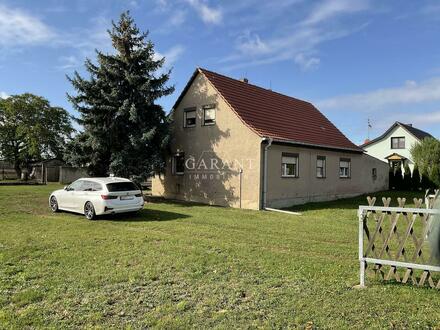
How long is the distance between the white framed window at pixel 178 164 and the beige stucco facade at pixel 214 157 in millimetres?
240

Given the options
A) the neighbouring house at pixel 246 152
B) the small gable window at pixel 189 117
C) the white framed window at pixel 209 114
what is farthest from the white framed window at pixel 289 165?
the small gable window at pixel 189 117

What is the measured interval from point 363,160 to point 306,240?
19.5 m

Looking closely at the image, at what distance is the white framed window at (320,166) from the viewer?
2278 cm

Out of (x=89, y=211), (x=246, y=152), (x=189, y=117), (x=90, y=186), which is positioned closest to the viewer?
(x=89, y=211)

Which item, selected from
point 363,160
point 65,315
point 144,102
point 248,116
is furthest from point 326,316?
point 363,160

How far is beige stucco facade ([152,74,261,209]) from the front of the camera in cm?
1936

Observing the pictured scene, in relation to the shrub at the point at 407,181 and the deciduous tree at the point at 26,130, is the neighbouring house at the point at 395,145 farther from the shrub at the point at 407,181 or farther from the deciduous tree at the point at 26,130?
the deciduous tree at the point at 26,130

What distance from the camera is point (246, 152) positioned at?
766 inches

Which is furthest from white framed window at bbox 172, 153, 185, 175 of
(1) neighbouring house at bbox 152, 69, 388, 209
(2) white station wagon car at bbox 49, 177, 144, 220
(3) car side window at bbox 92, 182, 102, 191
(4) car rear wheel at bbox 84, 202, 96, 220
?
(4) car rear wheel at bbox 84, 202, 96, 220

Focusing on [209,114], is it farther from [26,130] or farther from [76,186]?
[26,130]

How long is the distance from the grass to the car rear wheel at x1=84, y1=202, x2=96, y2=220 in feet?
8.07

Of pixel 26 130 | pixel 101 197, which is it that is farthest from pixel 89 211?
pixel 26 130

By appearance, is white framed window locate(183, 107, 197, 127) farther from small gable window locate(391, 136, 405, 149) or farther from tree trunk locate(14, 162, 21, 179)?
tree trunk locate(14, 162, 21, 179)

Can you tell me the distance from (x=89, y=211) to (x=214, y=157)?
814cm
